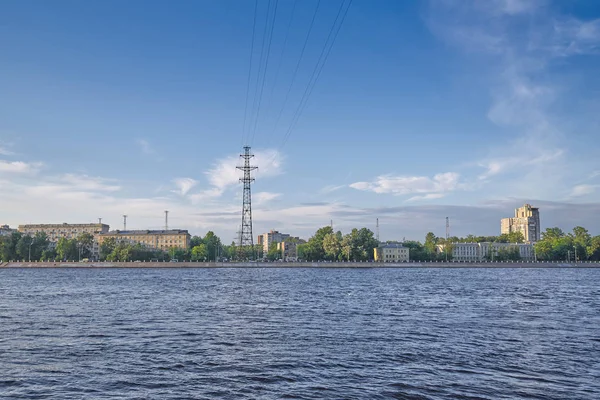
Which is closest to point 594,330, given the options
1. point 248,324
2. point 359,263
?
point 248,324

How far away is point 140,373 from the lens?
1975cm

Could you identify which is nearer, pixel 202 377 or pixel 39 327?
pixel 202 377

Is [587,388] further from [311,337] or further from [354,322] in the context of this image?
[354,322]

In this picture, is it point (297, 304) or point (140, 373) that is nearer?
point (140, 373)

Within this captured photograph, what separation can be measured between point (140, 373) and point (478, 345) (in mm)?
16021

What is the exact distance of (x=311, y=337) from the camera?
2795 cm

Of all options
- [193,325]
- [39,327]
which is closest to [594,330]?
[193,325]

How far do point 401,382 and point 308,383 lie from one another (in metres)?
3.31

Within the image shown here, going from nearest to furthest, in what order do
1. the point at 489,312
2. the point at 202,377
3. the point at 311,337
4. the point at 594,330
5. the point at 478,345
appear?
the point at 202,377
the point at 478,345
the point at 311,337
the point at 594,330
the point at 489,312

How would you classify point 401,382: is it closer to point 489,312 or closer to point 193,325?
point 193,325

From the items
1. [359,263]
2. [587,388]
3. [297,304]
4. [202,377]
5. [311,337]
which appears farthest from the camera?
[359,263]

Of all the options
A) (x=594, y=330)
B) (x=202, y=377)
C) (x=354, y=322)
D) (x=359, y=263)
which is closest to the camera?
(x=202, y=377)

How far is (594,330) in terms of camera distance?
31188 mm

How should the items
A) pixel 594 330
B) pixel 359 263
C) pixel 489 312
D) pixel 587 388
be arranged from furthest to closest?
pixel 359 263 < pixel 489 312 < pixel 594 330 < pixel 587 388
